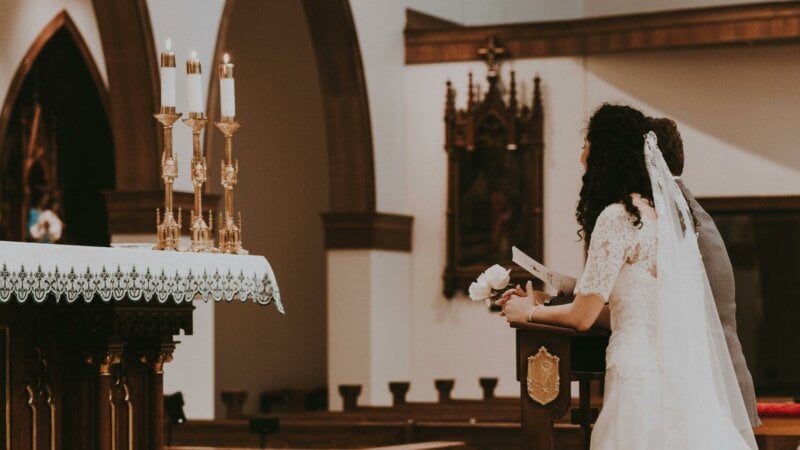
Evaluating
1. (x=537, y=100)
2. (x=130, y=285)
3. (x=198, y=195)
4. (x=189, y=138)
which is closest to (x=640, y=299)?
(x=130, y=285)

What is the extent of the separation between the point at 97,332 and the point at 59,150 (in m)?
9.13

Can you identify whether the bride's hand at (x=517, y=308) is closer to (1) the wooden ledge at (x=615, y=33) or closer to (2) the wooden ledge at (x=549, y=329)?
(2) the wooden ledge at (x=549, y=329)

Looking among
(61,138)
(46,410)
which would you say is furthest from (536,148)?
(46,410)

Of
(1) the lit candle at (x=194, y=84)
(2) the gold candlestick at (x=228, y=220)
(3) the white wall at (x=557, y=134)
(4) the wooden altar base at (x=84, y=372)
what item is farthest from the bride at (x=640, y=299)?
(3) the white wall at (x=557, y=134)

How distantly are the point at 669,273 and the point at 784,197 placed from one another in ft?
27.1

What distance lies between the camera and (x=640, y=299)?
14.8 ft

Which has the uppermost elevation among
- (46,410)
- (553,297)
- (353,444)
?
(553,297)

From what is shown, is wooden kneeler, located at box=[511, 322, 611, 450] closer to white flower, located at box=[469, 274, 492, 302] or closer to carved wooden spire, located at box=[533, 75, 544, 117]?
white flower, located at box=[469, 274, 492, 302]

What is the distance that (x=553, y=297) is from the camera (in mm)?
4785

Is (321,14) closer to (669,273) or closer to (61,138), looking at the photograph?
(61,138)

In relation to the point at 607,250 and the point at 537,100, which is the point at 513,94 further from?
the point at 607,250

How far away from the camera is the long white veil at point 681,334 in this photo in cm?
445

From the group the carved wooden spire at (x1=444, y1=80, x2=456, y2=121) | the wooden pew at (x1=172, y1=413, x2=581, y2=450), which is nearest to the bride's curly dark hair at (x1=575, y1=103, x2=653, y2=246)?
the wooden pew at (x1=172, y1=413, x2=581, y2=450)

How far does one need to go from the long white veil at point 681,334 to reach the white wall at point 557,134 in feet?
24.7
